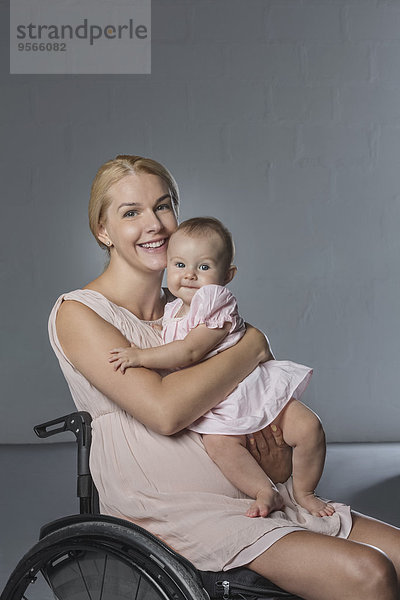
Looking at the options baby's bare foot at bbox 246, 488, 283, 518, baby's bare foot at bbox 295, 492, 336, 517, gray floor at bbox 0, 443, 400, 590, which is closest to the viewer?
baby's bare foot at bbox 246, 488, 283, 518

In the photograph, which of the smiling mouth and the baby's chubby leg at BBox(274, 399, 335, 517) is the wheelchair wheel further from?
the smiling mouth

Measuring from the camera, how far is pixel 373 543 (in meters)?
1.51

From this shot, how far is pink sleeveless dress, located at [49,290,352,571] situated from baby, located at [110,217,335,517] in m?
0.03

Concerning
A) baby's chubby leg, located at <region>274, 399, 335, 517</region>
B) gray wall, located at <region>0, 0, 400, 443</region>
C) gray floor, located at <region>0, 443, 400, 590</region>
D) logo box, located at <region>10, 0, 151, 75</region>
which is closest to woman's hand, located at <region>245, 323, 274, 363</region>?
baby's chubby leg, located at <region>274, 399, 335, 517</region>

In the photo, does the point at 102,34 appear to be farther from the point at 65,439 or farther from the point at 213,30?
the point at 65,439

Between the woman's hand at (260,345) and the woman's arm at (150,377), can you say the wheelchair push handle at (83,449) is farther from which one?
the woman's hand at (260,345)

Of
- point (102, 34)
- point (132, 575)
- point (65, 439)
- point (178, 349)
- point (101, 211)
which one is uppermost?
point (102, 34)

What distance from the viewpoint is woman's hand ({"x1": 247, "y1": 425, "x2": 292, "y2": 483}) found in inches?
62.2

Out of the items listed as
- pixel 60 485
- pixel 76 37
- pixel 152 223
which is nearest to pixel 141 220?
pixel 152 223

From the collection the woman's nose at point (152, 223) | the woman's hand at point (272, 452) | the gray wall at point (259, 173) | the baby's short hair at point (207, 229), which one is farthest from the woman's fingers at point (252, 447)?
the gray wall at point (259, 173)

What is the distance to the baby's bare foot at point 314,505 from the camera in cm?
157

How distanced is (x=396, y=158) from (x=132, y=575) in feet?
14.5

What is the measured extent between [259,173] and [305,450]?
12.6 ft

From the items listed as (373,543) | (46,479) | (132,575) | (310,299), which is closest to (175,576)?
(132,575)
